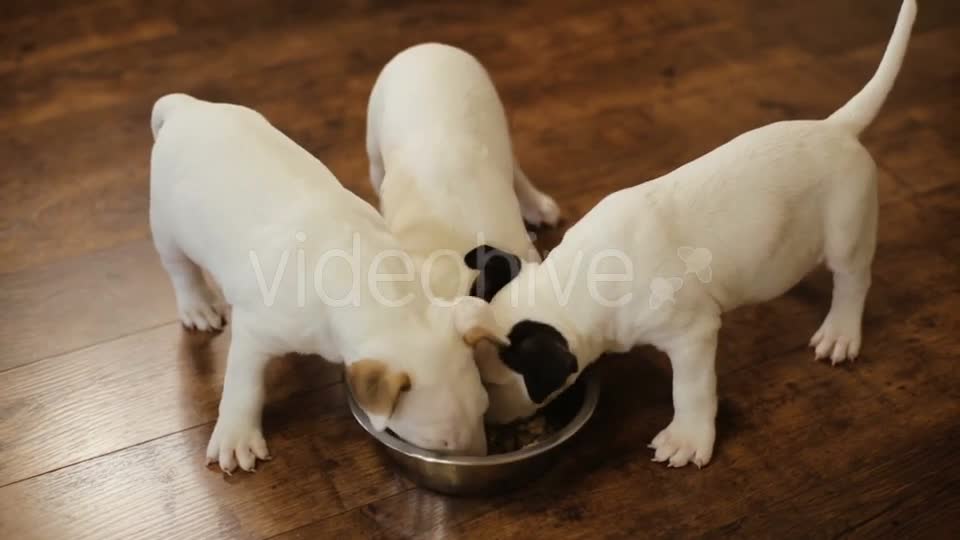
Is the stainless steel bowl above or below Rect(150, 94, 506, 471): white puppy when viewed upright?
below

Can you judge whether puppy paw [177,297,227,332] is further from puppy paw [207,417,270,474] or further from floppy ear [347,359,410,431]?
floppy ear [347,359,410,431]

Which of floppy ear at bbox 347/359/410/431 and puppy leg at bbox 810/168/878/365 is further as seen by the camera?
puppy leg at bbox 810/168/878/365

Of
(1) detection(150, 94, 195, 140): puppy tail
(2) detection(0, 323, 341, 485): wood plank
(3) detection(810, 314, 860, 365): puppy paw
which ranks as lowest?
(2) detection(0, 323, 341, 485): wood plank

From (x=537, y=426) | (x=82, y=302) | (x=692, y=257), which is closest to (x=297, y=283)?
(x=537, y=426)

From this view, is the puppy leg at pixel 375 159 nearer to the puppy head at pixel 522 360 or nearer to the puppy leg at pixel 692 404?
the puppy head at pixel 522 360

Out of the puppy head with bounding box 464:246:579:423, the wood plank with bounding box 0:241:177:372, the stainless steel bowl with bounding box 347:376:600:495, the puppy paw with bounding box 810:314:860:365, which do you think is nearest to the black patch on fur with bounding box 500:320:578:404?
the puppy head with bounding box 464:246:579:423

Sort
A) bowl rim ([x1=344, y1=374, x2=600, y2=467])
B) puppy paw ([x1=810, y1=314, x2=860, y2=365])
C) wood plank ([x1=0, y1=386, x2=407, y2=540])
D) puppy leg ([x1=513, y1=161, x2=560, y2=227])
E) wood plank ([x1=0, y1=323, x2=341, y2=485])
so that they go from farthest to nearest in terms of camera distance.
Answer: puppy leg ([x1=513, y1=161, x2=560, y2=227]) → puppy paw ([x1=810, y1=314, x2=860, y2=365]) → wood plank ([x1=0, y1=323, x2=341, y2=485]) → wood plank ([x1=0, y1=386, x2=407, y2=540]) → bowl rim ([x1=344, y1=374, x2=600, y2=467])

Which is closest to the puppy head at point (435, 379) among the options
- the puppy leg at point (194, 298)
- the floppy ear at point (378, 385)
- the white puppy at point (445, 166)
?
the floppy ear at point (378, 385)
